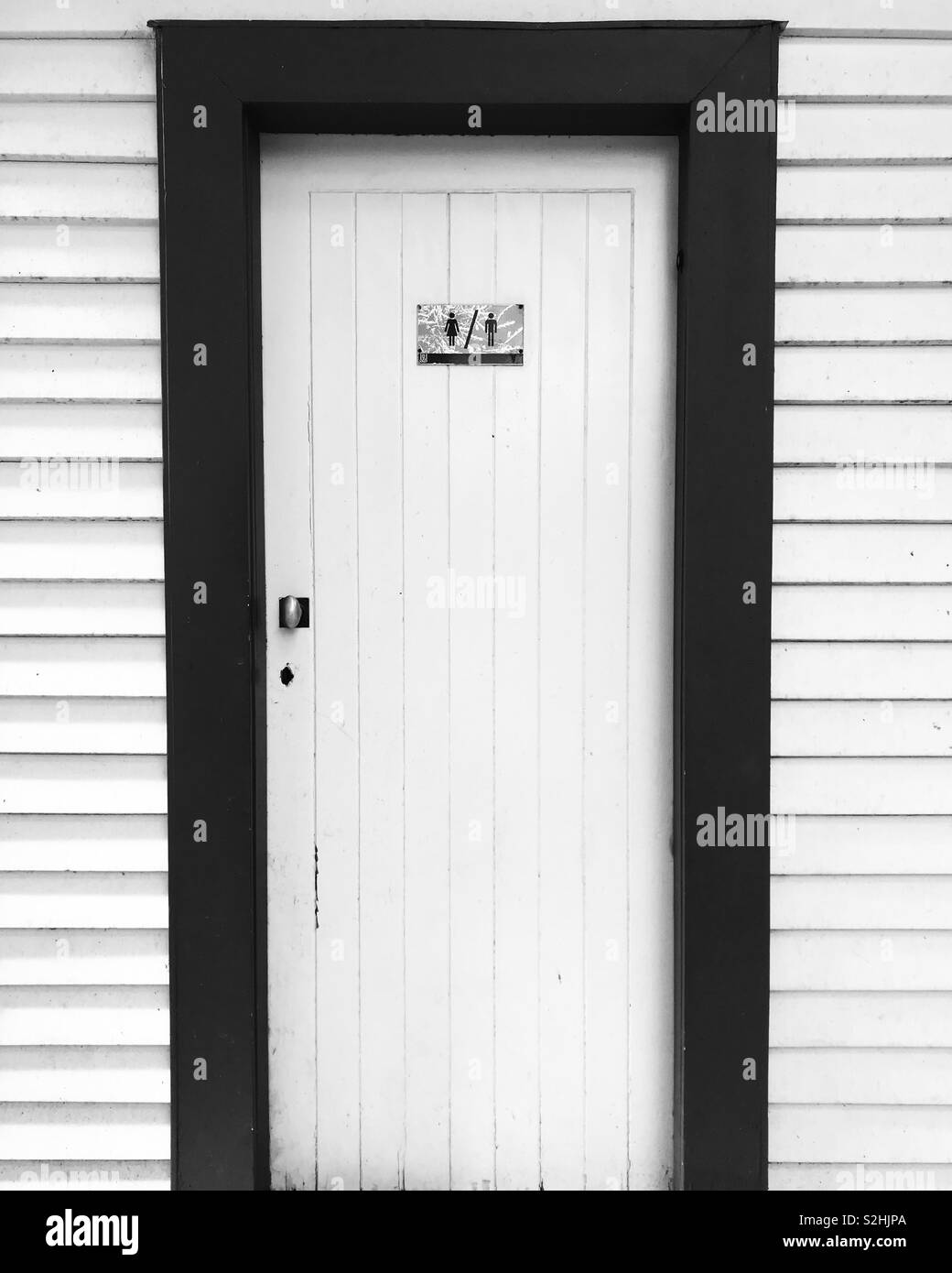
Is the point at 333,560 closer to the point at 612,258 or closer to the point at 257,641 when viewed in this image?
the point at 257,641

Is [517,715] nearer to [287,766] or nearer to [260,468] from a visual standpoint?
[287,766]

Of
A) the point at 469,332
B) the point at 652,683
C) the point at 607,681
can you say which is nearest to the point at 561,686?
the point at 607,681

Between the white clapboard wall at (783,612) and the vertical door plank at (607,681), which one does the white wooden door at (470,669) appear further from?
the white clapboard wall at (783,612)

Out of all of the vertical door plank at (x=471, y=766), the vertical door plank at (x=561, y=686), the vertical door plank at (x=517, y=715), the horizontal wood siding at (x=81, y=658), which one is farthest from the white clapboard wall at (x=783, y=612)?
the vertical door plank at (x=471, y=766)

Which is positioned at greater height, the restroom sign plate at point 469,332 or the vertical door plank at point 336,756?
the restroom sign plate at point 469,332

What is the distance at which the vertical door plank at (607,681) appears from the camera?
6.84 ft

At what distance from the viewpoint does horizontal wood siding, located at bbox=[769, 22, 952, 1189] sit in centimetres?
201

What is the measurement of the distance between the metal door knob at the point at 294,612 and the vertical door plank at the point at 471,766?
338mm

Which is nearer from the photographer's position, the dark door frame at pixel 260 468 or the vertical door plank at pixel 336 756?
the dark door frame at pixel 260 468

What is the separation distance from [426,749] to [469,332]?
962 millimetres

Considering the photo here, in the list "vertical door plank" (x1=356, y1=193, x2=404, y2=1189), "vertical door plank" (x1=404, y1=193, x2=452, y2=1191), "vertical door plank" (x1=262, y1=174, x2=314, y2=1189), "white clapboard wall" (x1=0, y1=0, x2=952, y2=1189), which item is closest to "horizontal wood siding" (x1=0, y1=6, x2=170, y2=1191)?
"white clapboard wall" (x1=0, y1=0, x2=952, y2=1189)

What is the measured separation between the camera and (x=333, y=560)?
2.12m

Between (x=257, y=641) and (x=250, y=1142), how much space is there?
1.12 meters
